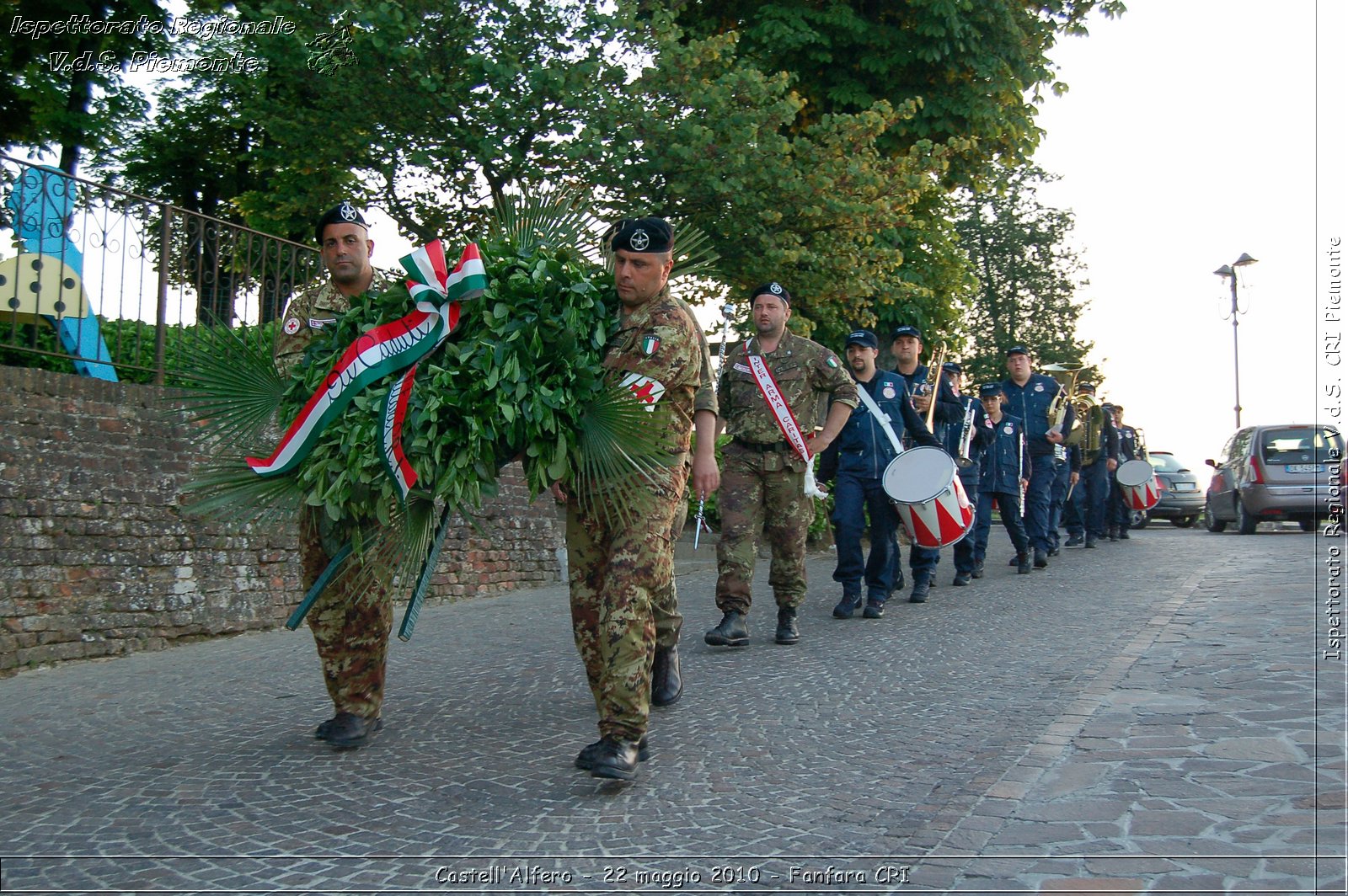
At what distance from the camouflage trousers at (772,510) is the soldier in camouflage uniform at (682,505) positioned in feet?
6.33

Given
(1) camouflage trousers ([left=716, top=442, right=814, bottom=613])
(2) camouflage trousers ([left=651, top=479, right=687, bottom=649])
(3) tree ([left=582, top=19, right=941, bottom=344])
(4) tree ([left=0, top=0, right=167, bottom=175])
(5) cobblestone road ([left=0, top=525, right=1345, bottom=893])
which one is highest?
(4) tree ([left=0, top=0, right=167, bottom=175])

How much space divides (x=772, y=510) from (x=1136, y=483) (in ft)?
38.8

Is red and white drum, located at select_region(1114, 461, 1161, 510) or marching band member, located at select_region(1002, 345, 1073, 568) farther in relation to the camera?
red and white drum, located at select_region(1114, 461, 1161, 510)

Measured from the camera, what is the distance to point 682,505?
494 centimetres

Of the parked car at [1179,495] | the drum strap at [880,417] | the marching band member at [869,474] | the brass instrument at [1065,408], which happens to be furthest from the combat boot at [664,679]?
the parked car at [1179,495]

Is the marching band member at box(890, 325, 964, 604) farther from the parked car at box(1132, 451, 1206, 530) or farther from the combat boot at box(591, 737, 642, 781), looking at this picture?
the parked car at box(1132, 451, 1206, 530)

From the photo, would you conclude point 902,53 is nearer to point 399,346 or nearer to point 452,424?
point 399,346

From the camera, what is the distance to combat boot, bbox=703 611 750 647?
24.3ft

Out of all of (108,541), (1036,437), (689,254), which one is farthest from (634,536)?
(1036,437)

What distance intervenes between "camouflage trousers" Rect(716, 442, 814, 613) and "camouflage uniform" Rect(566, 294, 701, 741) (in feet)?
→ 9.30

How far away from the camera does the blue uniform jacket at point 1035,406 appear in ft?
43.3

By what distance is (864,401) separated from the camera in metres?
9.02

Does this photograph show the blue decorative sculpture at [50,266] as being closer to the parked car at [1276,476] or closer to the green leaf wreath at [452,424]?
the green leaf wreath at [452,424]

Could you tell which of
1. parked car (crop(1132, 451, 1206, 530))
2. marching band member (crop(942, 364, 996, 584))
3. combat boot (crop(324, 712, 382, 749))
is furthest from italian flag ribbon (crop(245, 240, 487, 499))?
parked car (crop(1132, 451, 1206, 530))
